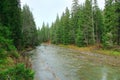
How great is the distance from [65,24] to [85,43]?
1730 centimetres

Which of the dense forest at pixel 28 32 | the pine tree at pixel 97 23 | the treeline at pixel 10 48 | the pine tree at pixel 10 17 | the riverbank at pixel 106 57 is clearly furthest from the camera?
the pine tree at pixel 97 23

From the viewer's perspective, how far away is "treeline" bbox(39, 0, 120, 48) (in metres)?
39.6

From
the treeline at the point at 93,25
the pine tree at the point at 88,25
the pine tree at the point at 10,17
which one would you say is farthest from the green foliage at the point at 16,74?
the pine tree at the point at 88,25

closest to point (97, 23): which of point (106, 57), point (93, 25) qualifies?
point (93, 25)

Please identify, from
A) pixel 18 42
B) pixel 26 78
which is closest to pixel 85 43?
pixel 18 42

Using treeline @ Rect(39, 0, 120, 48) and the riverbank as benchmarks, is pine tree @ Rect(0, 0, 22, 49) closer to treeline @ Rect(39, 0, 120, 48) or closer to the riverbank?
the riverbank

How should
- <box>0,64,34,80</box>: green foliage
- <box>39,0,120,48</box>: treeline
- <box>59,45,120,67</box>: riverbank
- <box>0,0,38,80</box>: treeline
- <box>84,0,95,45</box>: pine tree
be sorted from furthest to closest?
1. <box>84,0,95,45</box>: pine tree
2. <box>39,0,120,48</box>: treeline
3. <box>59,45,120,67</box>: riverbank
4. <box>0,0,38,80</box>: treeline
5. <box>0,64,34,80</box>: green foliage

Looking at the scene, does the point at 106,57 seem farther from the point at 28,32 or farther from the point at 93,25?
the point at 28,32

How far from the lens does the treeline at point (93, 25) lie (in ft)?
130

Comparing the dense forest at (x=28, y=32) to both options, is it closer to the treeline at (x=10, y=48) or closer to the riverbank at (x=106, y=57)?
the treeline at (x=10, y=48)

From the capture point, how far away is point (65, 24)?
67562 mm

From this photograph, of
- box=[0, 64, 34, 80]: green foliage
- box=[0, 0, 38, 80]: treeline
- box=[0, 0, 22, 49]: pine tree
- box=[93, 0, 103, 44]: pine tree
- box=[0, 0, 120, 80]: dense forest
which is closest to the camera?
box=[0, 64, 34, 80]: green foliage

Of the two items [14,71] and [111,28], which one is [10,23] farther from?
[111,28]

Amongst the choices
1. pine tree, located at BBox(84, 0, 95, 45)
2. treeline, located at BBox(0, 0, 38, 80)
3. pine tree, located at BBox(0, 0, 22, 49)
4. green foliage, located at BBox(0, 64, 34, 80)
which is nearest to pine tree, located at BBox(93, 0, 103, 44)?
pine tree, located at BBox(84, 0, 95, 45)
